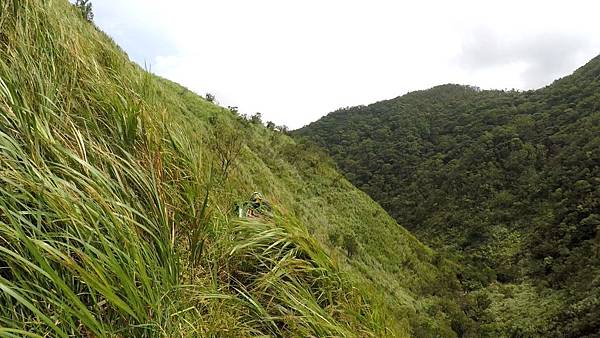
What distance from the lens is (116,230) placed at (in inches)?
74.5

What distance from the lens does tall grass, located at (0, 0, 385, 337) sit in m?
1.60

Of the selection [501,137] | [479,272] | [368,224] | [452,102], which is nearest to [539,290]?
[479,272]

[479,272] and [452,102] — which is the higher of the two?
[452,102]

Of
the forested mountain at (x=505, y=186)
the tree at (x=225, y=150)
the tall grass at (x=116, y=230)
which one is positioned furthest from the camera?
the forested mountain at (x=505, y=186)

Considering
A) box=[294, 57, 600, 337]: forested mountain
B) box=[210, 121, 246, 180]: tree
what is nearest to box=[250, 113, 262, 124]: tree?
box=[294, 57, 600, 337]: forested mountain

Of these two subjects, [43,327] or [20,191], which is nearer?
[43,327]

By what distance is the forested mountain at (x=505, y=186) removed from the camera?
70.0ft

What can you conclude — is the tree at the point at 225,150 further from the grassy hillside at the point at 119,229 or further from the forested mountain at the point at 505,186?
the forested mountain at the point at 505,186

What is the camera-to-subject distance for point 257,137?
2227 cm

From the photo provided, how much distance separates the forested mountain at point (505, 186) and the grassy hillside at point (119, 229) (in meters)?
17.0

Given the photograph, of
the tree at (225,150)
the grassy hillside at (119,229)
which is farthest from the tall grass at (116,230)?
the tree at (225,150)

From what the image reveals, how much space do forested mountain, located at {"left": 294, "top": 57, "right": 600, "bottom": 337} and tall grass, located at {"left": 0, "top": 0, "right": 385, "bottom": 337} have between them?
1708cm

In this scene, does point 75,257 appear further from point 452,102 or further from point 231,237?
point 452,102

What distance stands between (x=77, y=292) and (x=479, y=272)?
1110 inches
